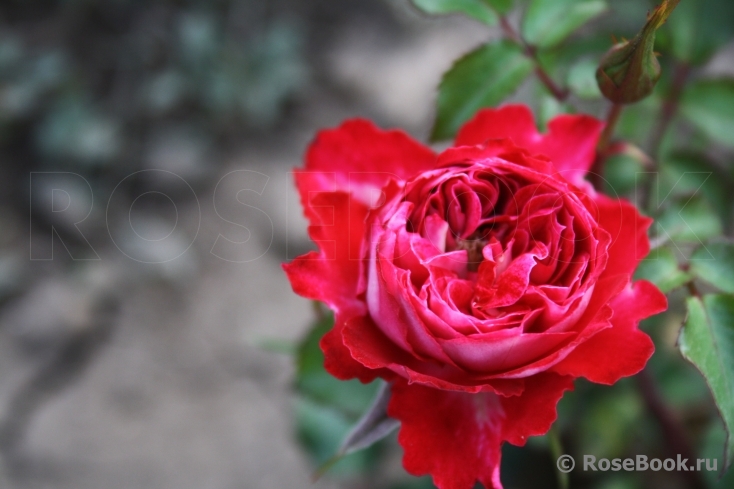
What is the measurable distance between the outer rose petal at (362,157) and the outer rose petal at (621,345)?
0.16 meters

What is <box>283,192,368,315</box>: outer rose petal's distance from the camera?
38cm

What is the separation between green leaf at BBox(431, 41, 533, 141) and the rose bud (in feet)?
0.32

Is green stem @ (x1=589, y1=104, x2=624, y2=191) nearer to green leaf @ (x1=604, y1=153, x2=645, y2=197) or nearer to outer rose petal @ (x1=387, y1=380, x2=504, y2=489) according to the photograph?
green leaf @ (x1=604, y1=153, x2=645, y2=197)

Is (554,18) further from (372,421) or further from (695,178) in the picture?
(372,421)

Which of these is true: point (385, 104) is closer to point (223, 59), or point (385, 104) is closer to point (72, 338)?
point (223, 59)

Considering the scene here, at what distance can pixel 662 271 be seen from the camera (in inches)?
18.5

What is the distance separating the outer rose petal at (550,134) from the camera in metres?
0.44

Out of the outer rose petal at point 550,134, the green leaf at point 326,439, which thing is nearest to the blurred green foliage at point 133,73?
the green leaf at point 326,439

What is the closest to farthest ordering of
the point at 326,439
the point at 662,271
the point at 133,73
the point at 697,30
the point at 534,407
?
the point at 534,407 → the point at 662,271 → the point at 697,30 → the point at 326,439 → the point at 133,73

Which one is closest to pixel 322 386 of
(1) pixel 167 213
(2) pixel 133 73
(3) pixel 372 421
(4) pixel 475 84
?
(3) pixel 372 421

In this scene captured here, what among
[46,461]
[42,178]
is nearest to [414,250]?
[46,461]

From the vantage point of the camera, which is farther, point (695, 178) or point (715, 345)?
point (695, 178)

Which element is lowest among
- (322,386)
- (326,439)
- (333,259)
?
(326,439)

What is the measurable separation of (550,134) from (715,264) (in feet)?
0.54
